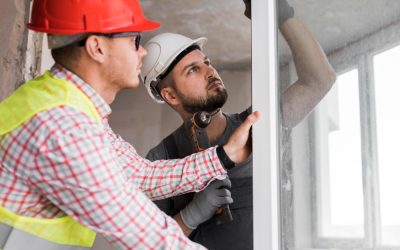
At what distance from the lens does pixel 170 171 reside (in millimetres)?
1609

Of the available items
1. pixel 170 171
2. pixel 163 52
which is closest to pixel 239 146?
pixel 170 171

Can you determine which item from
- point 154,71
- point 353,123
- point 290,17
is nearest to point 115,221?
point 353,123

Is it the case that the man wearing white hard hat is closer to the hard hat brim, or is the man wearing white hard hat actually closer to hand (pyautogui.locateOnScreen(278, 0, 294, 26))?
hand (pyautogui.locateOnScreen(278, 0, 294, 26))

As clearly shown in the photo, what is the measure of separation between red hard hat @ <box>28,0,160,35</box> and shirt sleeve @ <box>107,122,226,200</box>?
0.40m

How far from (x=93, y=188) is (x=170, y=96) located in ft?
4.09

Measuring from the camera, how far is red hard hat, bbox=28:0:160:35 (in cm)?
132

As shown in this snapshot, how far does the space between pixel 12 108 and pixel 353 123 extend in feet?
2.86

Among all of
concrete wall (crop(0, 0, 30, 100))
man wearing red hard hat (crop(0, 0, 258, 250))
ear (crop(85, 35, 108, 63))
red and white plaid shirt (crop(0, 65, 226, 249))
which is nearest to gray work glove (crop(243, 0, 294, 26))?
man wearing red hard hat (crop(0, 0, 258, 250))

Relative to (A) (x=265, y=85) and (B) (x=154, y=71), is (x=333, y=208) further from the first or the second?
(B) (x=154, y=71)

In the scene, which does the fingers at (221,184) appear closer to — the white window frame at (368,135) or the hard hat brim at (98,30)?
the white window frame at (368,135)

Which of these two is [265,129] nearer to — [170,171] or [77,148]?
[170,171]

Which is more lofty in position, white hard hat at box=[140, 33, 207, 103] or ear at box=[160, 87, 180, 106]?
white hard hat at box=[140, 33, 207, 103]

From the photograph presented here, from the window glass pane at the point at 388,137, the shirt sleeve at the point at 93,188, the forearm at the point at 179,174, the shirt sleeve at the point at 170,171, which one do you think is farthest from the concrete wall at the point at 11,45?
the window glass pane at the point at 388,137

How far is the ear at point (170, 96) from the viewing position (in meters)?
2.28
